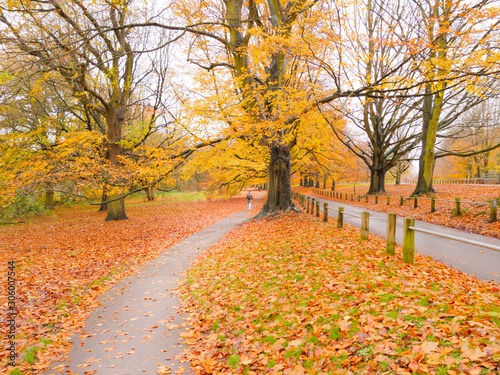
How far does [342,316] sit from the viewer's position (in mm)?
A: 3965

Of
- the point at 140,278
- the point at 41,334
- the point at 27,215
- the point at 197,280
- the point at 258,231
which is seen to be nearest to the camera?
the point at 41,334

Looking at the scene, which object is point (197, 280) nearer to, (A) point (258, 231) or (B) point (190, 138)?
(A) point (258, 231)

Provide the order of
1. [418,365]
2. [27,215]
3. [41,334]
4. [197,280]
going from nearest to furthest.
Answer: [418,365] → [41,334] → [197,280] → [27,215]

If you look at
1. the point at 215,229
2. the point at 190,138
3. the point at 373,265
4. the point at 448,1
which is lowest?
the point at 215,229

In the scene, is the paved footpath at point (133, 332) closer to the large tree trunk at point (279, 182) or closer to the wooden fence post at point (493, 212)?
the large tree trunk at point (279, 182)

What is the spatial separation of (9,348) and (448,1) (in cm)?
1381

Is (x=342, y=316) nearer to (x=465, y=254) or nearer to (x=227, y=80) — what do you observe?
(x=465, y=254)

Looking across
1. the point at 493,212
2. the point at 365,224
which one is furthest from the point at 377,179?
the point at 365,224

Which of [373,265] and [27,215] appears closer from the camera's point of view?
[373,265]

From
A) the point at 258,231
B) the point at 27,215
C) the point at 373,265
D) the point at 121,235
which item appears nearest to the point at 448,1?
the point at 373,265

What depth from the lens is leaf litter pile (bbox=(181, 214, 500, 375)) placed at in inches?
114

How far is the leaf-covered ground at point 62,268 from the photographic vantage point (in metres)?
Result: 4.89

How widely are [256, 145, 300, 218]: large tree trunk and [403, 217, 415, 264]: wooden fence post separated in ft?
25.3

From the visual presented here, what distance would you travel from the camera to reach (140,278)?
8.09 meters
